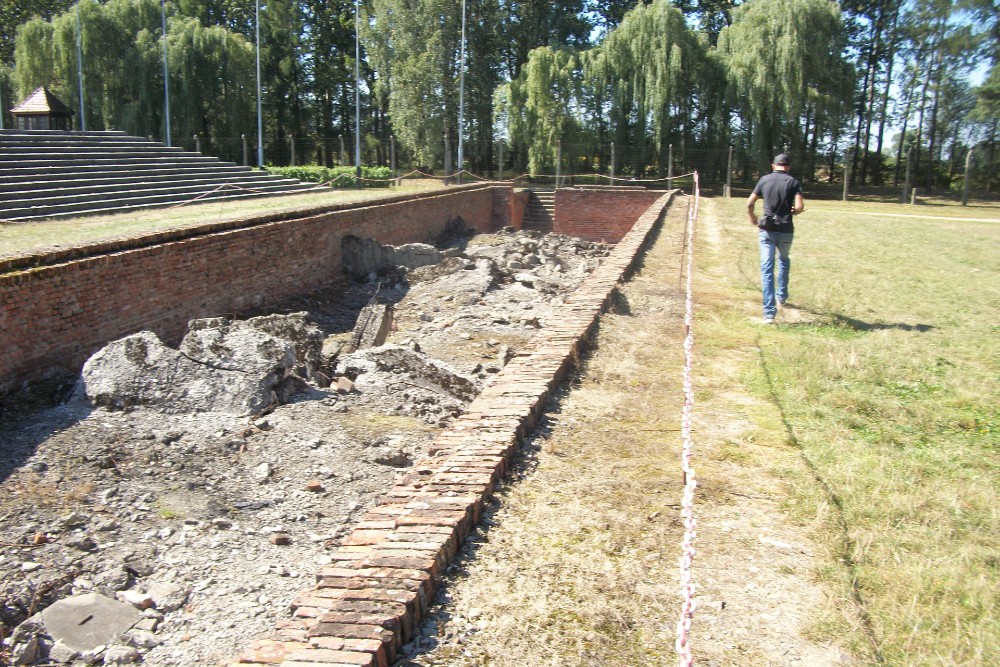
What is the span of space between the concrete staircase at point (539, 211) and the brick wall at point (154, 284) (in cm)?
1180

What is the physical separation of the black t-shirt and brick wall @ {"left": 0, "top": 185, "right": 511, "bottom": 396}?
6.62 meters

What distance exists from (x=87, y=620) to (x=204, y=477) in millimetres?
1509

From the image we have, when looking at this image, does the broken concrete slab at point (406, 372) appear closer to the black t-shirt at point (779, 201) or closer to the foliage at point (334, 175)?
the black t-shirt at point (779, 201)

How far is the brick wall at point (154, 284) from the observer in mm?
7273

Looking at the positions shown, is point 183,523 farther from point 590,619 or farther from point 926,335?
point 926,335

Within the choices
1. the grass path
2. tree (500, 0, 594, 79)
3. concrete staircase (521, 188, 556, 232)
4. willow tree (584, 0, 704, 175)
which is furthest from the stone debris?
tree (500, 0, 594, 79)

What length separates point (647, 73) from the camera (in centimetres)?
3062

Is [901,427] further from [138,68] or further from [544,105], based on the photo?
[138,68]

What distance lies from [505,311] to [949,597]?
7641 millimetres

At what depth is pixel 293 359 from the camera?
22.6 feet

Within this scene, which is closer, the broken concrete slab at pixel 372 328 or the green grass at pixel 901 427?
the green grass at pixel 901 427

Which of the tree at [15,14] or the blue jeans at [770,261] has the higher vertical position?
the tree at [15,14]

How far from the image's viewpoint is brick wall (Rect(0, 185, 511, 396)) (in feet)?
23.9

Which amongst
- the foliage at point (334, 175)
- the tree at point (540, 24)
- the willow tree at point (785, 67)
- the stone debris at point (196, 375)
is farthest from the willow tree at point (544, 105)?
the stone debris at point (196, 375)
